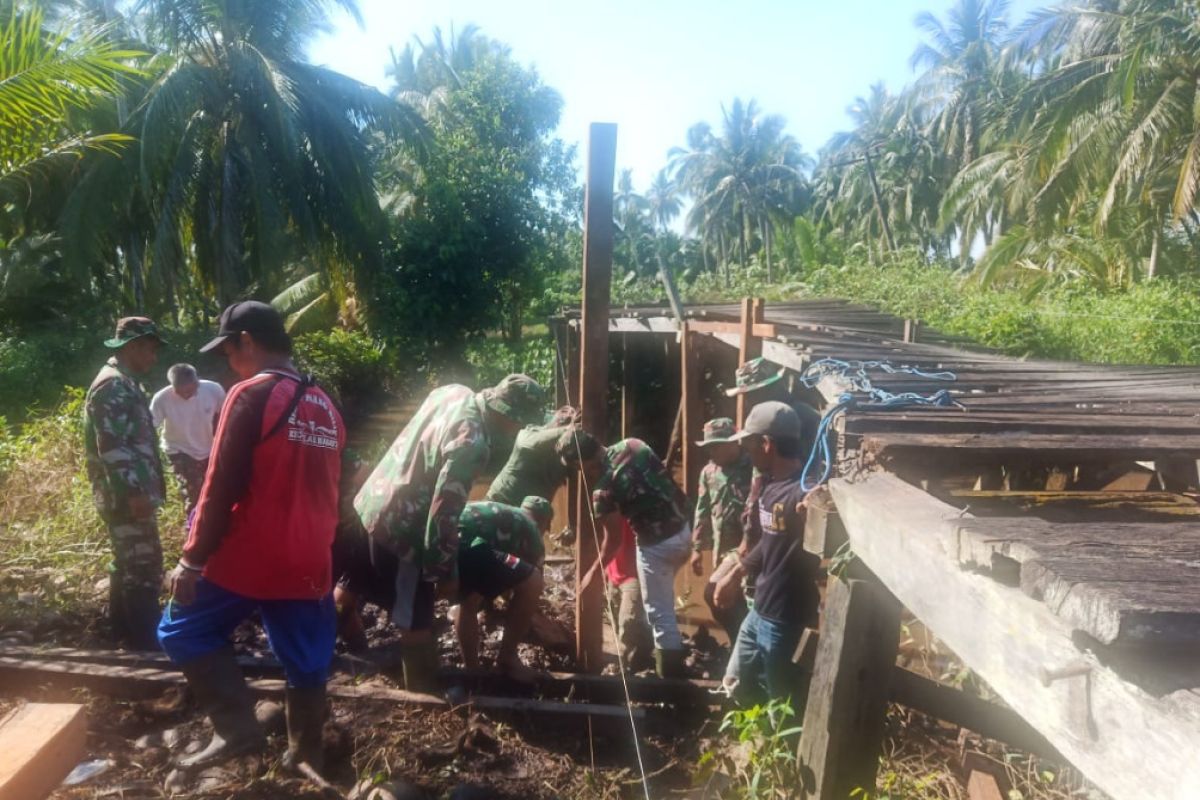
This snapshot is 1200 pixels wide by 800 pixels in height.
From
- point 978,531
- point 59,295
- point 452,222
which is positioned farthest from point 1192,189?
point 59,295

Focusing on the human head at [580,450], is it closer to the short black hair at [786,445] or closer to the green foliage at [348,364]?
the short black hair at [786,445]

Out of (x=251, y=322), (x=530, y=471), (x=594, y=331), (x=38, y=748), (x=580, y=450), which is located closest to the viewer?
(x=38, y=748)

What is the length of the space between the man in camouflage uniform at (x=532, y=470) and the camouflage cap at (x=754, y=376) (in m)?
1.17

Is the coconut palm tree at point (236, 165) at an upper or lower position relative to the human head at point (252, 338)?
upper

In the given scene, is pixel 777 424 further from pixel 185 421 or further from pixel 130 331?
pixel 185 421

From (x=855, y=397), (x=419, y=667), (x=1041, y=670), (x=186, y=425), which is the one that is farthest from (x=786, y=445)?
(x=186, y=425)

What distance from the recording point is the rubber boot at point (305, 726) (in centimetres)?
331

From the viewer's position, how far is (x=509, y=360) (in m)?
15.2

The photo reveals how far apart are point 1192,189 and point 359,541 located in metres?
13.7

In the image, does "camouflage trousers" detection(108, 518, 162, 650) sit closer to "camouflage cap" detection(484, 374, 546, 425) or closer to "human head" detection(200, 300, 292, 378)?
"human head" detection(200, 300, 292, 378)

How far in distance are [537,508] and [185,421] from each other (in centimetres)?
274

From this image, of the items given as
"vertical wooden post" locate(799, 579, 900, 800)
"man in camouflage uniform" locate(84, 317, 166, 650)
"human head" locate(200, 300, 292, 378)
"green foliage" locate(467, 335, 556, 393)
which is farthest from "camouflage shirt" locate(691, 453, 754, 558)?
"green foliage" locate(467, 335, 556, 393)

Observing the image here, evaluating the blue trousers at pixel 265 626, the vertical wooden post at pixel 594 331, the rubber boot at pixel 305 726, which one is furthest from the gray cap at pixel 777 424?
the rubber boot at pixel 305 726

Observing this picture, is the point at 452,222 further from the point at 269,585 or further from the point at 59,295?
the point at 269,585
